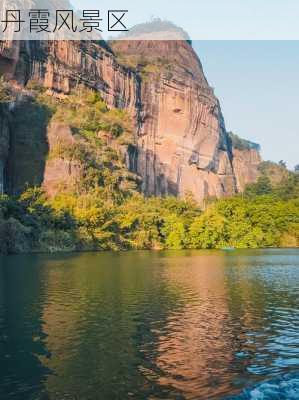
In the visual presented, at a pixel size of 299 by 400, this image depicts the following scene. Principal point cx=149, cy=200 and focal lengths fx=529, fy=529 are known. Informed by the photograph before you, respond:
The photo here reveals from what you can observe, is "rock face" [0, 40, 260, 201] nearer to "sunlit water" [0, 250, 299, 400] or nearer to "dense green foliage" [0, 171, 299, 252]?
"dense green foliage" [0, 171, 299, 252]

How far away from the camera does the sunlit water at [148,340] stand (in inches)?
376

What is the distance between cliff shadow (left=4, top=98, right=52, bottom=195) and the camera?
66500 mm

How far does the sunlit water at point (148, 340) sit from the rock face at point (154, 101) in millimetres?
48785

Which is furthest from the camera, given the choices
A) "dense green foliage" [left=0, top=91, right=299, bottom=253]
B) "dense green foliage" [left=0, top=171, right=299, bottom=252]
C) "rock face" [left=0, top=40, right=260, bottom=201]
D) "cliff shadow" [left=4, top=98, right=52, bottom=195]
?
"rock face" [left=0, top=40, right=260, bottom=201]

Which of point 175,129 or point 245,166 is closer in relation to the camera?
point 175,129

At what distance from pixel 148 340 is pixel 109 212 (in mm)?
51391

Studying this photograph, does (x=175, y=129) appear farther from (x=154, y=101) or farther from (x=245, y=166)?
(x=245, y=166)

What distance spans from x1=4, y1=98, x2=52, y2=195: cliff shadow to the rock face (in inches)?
7.0

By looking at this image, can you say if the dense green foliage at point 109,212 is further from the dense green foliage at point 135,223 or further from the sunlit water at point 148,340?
the sunlit water at point 148,340

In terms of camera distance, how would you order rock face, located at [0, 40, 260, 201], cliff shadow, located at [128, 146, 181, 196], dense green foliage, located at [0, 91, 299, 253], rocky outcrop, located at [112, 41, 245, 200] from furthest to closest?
rocky outcrop, located at [112, 41, 245, 200]
cliff shadow, located at [128, 146, 181, 196]
rock face, located at [0, 40, 260, 201]
dense green foliage, located at [0, 91, 299, 253]

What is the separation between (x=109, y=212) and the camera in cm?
6431

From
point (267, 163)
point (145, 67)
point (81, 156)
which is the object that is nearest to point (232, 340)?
point (81, 156)

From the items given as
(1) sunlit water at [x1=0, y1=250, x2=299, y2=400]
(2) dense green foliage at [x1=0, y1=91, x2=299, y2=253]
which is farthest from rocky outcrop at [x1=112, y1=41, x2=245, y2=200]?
(1) sunlit water at [x1=0, y1=250, x2=299, y2=400]

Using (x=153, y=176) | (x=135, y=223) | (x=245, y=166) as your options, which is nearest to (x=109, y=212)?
(x=135, y=223)
